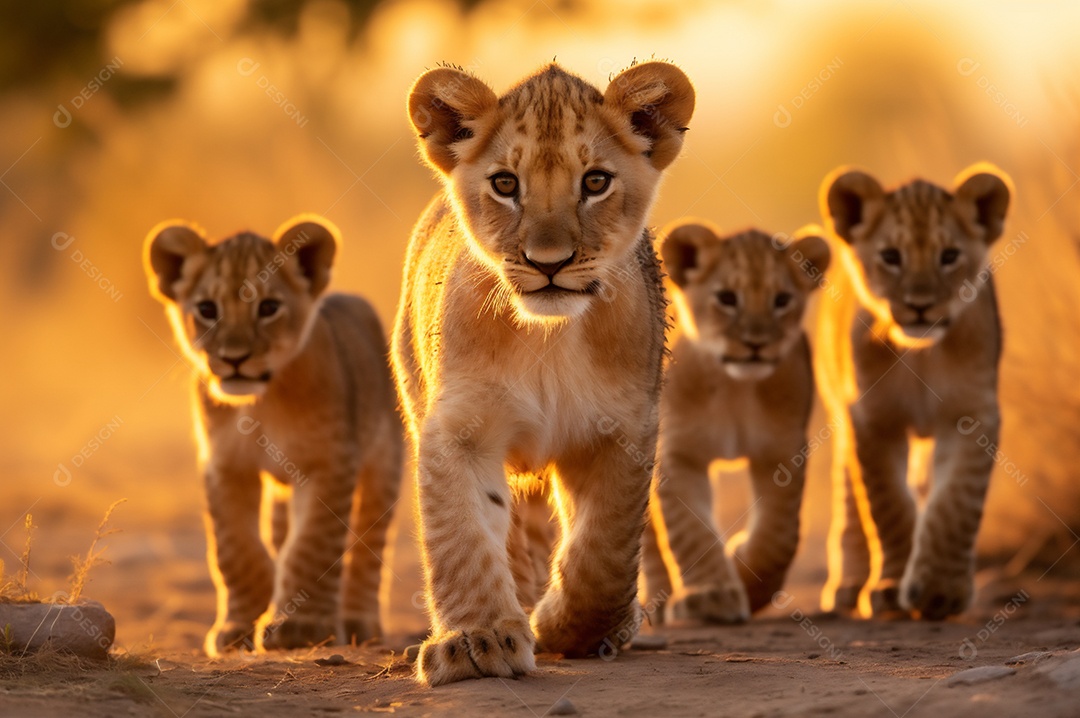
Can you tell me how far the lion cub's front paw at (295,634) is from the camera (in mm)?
6723

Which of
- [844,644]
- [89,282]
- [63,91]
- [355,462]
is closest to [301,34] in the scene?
[63,91]

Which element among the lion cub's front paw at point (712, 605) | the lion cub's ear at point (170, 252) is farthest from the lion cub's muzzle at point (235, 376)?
the lion cub's front paw at point (712, 605)

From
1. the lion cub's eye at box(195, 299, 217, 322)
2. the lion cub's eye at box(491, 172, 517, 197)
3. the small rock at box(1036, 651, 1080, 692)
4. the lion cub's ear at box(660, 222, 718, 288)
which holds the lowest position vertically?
the small rock at box(1036, 651, 1080, 692)

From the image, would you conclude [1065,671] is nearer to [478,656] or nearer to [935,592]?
[478,656]

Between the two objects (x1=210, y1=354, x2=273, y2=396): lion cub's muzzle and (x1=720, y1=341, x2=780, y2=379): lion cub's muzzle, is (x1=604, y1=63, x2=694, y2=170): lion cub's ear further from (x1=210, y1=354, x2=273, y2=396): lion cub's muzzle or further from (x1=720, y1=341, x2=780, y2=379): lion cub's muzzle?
(x1=210, y1=354, x2=273, y2=396): lion cub's muzzle

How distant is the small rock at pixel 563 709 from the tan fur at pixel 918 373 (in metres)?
3.31

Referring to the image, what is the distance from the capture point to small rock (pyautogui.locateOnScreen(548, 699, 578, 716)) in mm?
3986

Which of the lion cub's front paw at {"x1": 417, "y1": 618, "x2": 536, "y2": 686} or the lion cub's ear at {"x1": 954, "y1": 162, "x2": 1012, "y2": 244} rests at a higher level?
the lion cub's ear at {"x1": 954, "y1": 162, "x2": 1012, "y2": 244}

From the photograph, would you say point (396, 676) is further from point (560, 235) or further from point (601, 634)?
point (560, 235)

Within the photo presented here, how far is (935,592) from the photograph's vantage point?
694 cm

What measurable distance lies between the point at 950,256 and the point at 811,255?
69 cm

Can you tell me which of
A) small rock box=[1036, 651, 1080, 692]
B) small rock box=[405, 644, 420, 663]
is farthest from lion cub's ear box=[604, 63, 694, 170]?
small rock box=[1036, 651, 1080, 692]

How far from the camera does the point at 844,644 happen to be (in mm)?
6020

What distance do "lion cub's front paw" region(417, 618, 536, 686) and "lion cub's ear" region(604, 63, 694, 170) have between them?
1.73m
